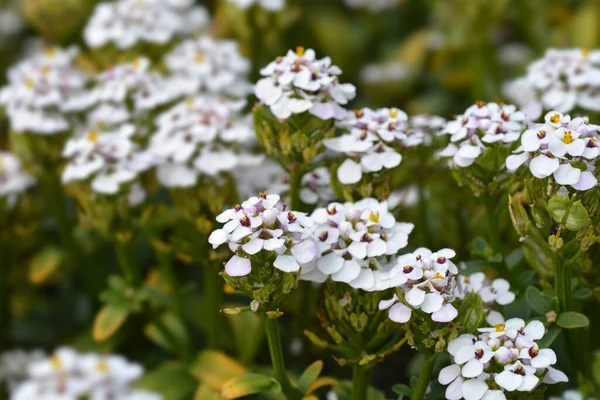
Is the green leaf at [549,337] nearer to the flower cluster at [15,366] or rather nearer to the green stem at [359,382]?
the green stem at [359,382]

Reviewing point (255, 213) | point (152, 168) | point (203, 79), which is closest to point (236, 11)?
point (203, 79)

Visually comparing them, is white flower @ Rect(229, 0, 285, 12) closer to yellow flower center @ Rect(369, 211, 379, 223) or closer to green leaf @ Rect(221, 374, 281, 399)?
yellow flower center @ Rect(369, 211, 379, 223)

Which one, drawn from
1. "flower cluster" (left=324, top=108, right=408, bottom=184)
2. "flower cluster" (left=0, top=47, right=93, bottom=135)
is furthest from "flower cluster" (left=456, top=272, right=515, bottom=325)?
"flower cluster" (left=0, top=47, right=93, bottom=135)

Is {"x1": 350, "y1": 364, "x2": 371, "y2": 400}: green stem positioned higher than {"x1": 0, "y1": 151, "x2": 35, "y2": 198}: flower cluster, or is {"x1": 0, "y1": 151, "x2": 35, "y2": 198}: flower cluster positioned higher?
{"x1": 0, "y1": 151, "x2": 35, "y2": 198}: flower cluster

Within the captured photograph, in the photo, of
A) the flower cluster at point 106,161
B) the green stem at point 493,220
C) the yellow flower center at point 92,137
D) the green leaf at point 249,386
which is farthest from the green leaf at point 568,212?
the yellow flower center at point 92,137

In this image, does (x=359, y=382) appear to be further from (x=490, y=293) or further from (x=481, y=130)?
(x=481, y=130)
